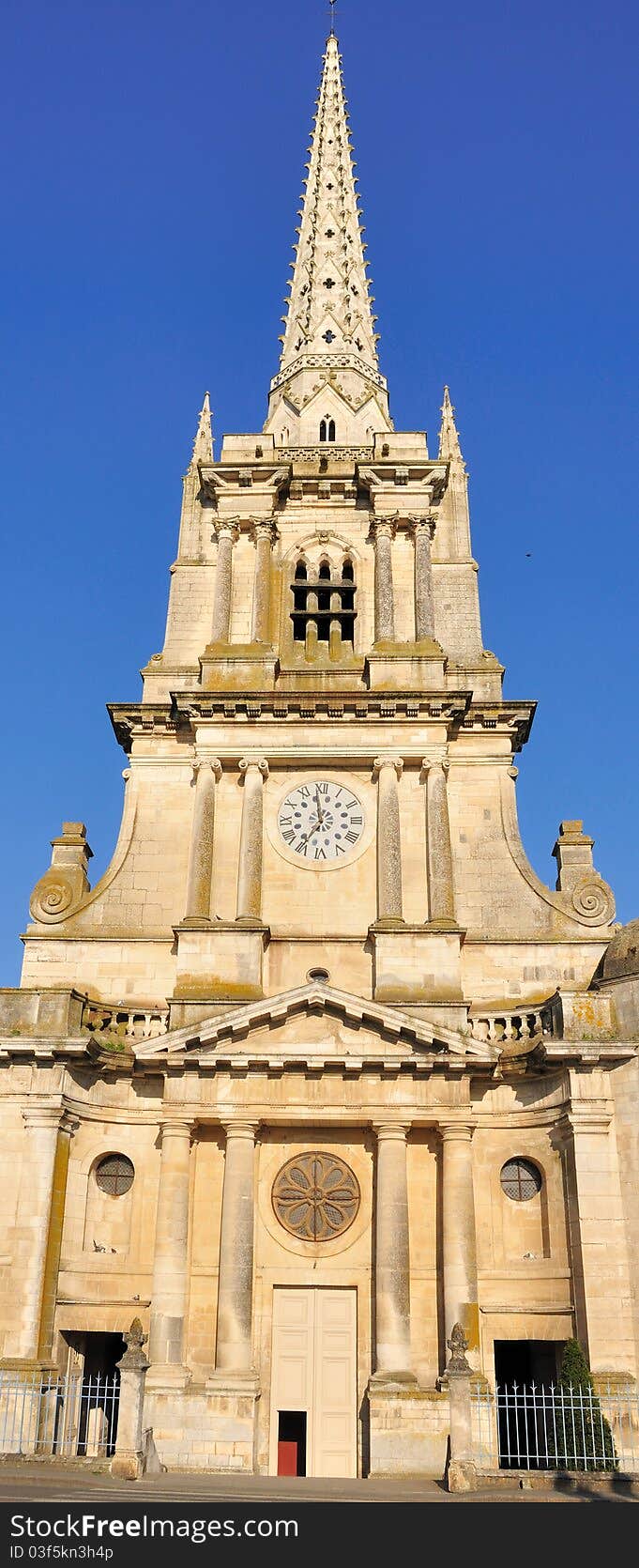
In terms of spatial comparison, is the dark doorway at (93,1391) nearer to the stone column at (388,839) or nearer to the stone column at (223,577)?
the stone column at (388,839)

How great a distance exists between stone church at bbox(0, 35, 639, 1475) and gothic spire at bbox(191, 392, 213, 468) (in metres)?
3.89

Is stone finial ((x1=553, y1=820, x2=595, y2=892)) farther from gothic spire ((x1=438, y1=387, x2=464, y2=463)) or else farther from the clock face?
gothic spire ((x1=438, y1=387, x2=464, y2=463))

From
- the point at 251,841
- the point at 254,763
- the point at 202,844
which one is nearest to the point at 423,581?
the point at 254,763

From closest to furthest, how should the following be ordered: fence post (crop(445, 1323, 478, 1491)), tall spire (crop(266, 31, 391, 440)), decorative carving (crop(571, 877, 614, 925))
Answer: fence post (crop(445, 1323, 478, 1491)) → decorative carving (crop(571, 877, 614, 925)) → tall spire (crop(266, 31, 391, 440))

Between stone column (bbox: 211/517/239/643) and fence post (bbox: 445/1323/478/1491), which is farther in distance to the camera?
stone column (bbox: 211/517/239/643)

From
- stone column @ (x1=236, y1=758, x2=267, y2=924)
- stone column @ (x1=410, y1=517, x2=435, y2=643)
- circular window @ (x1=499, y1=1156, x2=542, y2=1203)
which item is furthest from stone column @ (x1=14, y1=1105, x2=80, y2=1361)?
stone column @ (x1=410, y1=517, x2=435, y2=643)

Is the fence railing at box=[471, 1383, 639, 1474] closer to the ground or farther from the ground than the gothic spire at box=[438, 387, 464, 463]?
closer to the ground

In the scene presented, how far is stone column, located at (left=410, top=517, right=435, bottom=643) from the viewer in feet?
89.1

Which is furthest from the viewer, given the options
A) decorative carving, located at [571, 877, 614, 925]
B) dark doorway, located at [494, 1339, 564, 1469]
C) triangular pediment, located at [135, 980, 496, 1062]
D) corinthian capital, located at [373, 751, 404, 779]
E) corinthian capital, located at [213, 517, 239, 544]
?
corinthian capital, located at [213, 517, 239, 544]

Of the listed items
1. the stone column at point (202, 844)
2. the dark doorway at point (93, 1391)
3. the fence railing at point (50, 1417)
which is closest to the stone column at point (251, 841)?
the stone column at point (202, 844)

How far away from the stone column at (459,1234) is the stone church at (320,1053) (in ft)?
0.16
